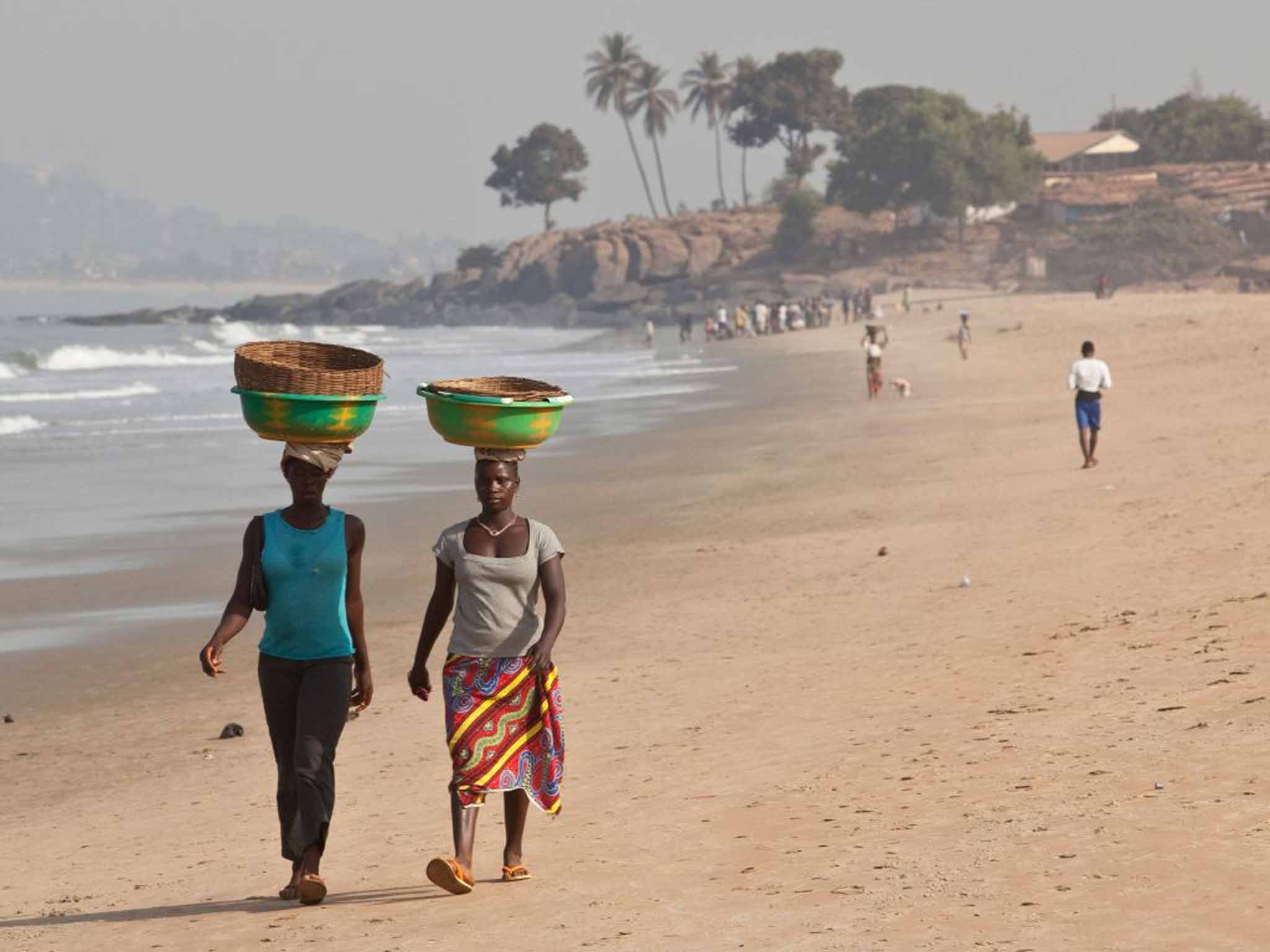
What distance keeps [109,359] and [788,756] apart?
5931cm

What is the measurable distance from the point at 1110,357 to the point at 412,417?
1481 cm

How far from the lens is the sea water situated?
18.3m

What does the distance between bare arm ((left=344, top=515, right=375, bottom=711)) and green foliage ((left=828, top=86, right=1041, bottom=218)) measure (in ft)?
342

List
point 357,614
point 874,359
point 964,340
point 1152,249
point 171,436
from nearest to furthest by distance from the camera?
point 357,614, point 171,436, point 874,359, point 964,340, point 1152,249

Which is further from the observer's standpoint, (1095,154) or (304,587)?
(1095,154)

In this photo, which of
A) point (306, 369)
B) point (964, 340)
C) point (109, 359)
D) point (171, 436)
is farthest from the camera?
point (109, 359)

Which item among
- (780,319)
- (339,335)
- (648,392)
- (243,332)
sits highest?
(648,392)

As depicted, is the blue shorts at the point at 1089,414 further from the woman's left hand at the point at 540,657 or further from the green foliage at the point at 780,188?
the green foliage at the point at 780,188

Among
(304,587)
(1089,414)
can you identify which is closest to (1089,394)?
(1089,414)

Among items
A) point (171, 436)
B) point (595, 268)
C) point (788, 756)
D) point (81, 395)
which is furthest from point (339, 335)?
point (788, 756)

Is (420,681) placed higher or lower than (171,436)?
higher

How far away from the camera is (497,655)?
6082mm

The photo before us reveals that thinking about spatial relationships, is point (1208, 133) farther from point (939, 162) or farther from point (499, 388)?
point (499, 388)

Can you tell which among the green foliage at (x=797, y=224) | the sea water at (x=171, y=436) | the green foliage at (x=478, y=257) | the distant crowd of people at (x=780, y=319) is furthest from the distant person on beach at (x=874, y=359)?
the green foliage at (x=478, y=257)
